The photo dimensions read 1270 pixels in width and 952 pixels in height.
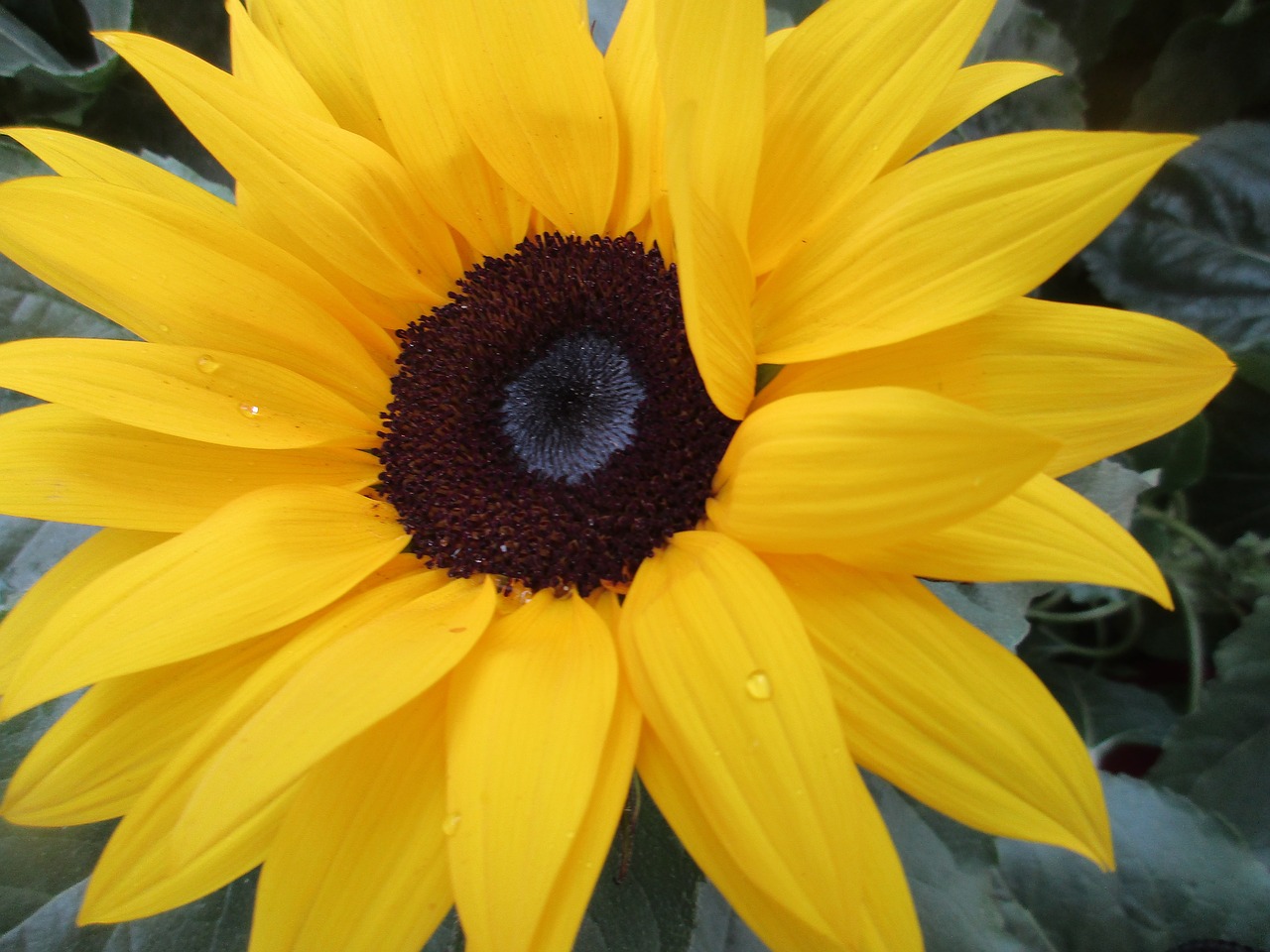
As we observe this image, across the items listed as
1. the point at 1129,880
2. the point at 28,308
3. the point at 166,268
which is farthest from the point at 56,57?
the point at 1129,880

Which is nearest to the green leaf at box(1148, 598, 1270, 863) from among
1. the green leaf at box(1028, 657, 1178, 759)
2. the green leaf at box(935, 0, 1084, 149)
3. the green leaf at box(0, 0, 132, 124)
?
the green leaf at box(1028, 657, 1178, 759)

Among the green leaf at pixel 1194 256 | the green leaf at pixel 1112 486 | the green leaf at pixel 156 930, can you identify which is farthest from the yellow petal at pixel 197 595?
the green leaf at pixel 1194 256

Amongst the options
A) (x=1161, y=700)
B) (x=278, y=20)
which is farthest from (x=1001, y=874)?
(x=278, y=20)

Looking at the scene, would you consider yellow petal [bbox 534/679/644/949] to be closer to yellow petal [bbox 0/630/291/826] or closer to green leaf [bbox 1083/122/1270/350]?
yellow petal [bbox 0/630/291/826]

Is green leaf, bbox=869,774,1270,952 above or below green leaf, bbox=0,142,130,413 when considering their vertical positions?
below

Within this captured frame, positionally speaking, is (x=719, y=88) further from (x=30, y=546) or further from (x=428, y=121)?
(x=30, y=546)
